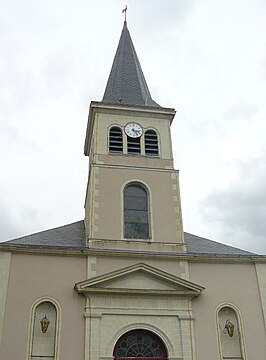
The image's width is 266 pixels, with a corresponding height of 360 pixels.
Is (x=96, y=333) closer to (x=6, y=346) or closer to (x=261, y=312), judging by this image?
(x=6, y=346)

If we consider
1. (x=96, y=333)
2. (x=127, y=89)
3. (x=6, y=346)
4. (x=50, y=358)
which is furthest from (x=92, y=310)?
(x=127, y=89)

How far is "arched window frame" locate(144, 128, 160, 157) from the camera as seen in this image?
64.6ft

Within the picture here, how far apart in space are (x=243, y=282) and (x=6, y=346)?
858cm

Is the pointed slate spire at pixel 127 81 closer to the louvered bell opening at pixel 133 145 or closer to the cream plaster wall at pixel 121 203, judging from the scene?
the louvered bell opening at pixel 133 145

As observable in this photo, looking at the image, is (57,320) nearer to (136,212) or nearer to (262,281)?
(136,212)

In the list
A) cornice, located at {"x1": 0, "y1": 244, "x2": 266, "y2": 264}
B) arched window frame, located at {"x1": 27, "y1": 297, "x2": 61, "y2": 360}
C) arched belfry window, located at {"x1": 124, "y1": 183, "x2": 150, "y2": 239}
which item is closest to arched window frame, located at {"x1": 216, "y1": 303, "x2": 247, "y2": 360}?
cornice, located at {"x1": 0, "y1": 244, "x2": 266, "y2": 264}

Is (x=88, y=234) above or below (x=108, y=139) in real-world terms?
below

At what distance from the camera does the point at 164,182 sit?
18828 mm

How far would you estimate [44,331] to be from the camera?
584 inches

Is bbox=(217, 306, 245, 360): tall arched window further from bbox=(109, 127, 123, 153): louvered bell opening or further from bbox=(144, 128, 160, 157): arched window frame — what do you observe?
bbox=(109, 127, 123, 153): louvered bell opening

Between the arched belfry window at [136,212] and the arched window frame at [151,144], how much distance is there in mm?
1786

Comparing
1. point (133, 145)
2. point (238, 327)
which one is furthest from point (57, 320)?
point (133, 145)

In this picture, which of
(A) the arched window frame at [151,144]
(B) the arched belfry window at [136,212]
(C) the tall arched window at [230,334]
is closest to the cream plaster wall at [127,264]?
(B) the arched belfry window at [136,212]

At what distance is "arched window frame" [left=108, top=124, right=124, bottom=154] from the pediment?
552 centimetres
